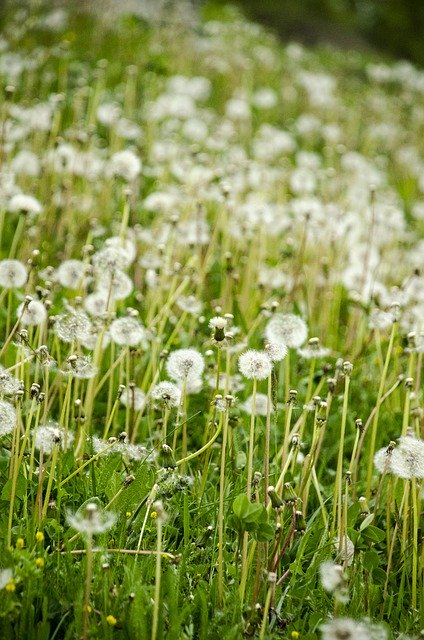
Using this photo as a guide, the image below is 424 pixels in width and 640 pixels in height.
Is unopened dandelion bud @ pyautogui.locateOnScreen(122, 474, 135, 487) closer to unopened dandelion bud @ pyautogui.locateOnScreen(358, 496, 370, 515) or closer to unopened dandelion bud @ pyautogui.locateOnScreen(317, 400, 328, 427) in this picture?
unopened dandelion bud @ pyautogui.locateOnScreen(317, 400, 328, 427)

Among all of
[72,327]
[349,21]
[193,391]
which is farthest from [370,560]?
[349,21]

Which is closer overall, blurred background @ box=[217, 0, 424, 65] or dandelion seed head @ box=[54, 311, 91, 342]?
dandelion seed head @ box=[54, 311, 91, 342]

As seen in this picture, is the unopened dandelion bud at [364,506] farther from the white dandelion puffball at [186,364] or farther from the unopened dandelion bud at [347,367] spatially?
the white dandelion puffball at [186,364]

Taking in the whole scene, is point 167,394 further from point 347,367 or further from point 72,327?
point 347,367

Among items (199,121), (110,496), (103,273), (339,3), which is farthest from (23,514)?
(339,3)

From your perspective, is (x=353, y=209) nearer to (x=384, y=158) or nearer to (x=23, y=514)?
(x=384, y=158)

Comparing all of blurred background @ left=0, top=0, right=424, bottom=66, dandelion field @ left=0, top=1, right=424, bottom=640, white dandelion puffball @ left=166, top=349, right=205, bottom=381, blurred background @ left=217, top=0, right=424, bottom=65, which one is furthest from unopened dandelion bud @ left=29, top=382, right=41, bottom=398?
blurred background @ left=217, top=0, right=424, bottom=65

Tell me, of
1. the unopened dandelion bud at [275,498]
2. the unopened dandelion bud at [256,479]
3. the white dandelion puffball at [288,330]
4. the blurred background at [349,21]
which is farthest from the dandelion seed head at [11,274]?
the blurred background at [349,21]
